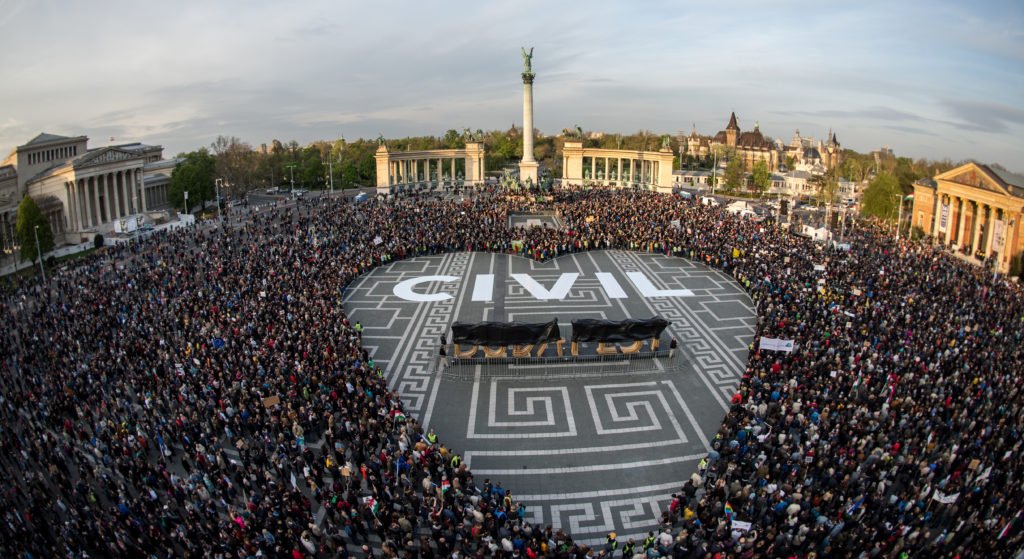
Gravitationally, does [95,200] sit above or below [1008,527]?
above

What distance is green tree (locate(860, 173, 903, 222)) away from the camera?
61000 mm

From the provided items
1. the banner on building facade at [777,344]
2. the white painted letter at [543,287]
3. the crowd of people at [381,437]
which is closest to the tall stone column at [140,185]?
the crowd of people at [381,437]

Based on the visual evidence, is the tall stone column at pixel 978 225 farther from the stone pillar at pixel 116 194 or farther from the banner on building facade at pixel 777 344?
the stone pillar at pixel 116 194

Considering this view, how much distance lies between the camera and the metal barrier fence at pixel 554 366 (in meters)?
23.5

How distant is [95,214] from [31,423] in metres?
55.1

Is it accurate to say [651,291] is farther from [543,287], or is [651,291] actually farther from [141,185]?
[141,185]

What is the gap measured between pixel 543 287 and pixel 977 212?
125 ft

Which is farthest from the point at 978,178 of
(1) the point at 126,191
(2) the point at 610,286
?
(1) the point at 126,191

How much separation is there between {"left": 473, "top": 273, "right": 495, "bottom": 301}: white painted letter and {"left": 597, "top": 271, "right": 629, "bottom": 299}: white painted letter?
22.1 ft

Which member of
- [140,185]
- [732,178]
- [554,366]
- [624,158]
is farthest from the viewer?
[732,178]

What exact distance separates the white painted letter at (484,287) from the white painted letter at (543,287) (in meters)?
1.66

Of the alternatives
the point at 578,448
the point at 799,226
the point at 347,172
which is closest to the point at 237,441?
the point at 578,448

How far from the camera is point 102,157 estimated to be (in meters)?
64.4

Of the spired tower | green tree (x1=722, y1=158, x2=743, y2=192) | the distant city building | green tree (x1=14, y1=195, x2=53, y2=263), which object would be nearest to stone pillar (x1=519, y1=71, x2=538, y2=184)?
the spired tower
